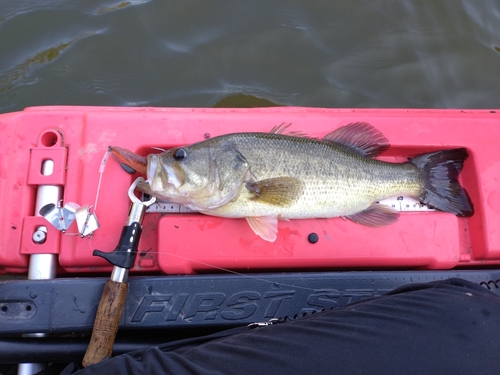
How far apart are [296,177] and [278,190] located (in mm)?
171

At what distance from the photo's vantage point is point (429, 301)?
181 centimetres

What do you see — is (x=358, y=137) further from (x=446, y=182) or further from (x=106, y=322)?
(x=106, y=322)

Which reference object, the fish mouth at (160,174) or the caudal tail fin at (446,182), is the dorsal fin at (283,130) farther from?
the caudal tail fin at (446,182)

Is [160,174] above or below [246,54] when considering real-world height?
below

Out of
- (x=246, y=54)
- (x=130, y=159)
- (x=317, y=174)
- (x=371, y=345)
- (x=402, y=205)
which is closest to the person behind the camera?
(x=371, y=345)

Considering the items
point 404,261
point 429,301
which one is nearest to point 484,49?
point 404,261

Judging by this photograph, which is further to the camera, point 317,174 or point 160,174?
point 317,174

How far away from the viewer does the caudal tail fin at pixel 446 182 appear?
104 inches

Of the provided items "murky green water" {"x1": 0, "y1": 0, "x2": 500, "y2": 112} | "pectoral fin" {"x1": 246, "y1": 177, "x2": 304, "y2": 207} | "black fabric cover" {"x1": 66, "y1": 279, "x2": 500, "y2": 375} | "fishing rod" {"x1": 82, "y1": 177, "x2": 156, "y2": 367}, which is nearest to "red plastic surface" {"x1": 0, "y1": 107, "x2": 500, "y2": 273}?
"pectoral fin" {"x1": 246, "y1": 177, "x2": 304, "y2": 207}

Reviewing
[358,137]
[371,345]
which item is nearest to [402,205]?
[358,137]

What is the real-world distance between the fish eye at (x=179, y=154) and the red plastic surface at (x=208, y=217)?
246 mm

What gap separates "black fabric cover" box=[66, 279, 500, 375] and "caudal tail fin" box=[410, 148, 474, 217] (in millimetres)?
903

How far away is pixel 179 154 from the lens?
236cm

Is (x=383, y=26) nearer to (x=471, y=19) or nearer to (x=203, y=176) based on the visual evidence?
(x=471, y=19)
